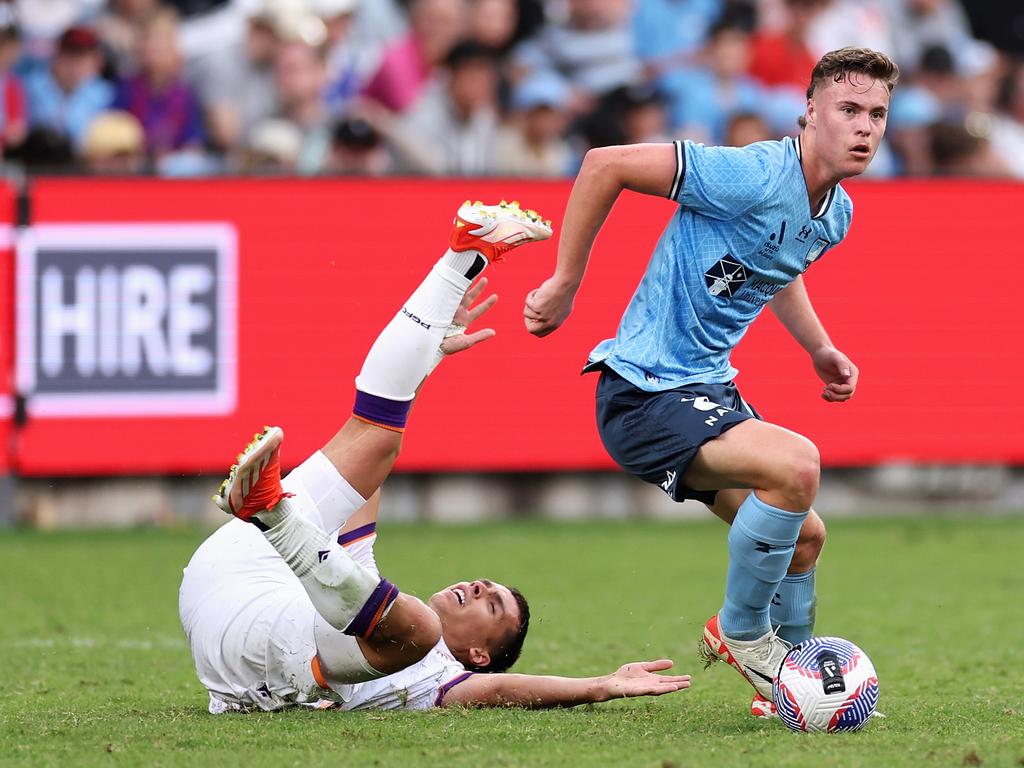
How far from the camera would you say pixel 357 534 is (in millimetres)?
5465

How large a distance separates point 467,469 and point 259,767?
693 cm

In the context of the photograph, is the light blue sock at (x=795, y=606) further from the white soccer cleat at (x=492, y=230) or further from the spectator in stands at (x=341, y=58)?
the spectator in stands at (x=341, y=58)

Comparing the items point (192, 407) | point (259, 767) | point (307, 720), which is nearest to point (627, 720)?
point (307, 720)

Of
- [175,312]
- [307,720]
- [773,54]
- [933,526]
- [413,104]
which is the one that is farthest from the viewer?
[773,54]

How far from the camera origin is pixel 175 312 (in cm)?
1054

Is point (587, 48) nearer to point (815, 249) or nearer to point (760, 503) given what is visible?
point (815, 249)

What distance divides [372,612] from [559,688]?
2.41ft

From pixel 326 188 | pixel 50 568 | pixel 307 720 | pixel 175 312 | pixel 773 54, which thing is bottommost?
pixel 50 568

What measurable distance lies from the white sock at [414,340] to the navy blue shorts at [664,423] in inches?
22.0

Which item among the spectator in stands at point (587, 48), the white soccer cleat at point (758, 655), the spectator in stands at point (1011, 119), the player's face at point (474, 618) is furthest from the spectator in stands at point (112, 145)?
the spectator in stands at point (1011, 119)

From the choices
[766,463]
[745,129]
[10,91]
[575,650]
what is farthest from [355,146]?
[766,463]

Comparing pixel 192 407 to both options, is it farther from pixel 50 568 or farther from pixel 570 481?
pixel 570 481

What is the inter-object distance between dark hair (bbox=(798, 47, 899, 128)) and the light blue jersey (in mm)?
258

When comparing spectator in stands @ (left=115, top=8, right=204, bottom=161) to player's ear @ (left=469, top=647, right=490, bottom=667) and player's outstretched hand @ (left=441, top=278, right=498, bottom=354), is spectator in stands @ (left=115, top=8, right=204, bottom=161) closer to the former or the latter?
player's outstretched hand @ (left=441, top=278, right=498, bottom=354)
